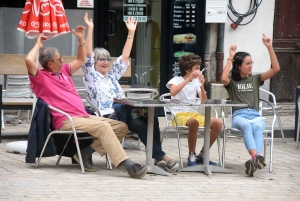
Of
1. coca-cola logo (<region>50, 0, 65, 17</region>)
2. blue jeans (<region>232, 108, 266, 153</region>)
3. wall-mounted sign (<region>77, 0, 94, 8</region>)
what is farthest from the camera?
wall-mounted sign (<region>77, 0, 94, 8</region>)

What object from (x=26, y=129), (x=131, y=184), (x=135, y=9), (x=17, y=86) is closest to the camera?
(x=131, y=184)

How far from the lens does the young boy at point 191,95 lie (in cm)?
830

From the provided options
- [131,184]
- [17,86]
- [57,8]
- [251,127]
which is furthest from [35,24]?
[251,127]

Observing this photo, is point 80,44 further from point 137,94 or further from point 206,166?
point 137,94

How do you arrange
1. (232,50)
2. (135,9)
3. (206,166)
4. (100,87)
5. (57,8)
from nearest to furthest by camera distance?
1. (206,166)
2. (232,50)
3. (100,87)
4. (57,8)
5. (135,9)

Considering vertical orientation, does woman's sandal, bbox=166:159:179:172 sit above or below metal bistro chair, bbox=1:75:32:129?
below

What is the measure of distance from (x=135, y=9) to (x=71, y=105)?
447 cm

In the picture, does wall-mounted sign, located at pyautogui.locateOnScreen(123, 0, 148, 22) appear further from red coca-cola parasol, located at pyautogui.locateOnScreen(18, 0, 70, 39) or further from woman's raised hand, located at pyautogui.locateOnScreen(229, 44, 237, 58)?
woman's raised hand, located at pyautogui.locateOnScreen(229, 44, 237, 58)

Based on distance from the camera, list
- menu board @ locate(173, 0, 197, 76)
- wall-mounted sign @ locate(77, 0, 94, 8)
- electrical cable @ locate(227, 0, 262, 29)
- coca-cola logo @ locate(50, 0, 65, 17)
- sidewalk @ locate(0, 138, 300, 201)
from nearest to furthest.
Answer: sidewalk @ locate(0, 138, 300, 201) < coca-cola logo @ locate(50, 0, 65, 17) < wall-mounted sign @ locate(77, 0, 94, 8) < menu board @ locate(173, 0, 197, 76) < electrical cable @ locate(227, 0, 262, 29)

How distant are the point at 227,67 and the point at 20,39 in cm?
448

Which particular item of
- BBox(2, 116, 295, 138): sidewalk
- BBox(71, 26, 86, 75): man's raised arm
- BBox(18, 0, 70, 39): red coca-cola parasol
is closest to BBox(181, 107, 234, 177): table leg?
BBox(71, 26, 86, 75): man's raised arm

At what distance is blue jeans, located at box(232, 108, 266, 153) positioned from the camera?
8.20 metres

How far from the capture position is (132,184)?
748 centimetres

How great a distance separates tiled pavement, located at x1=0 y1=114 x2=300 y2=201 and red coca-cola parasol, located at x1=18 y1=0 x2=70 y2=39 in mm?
1403
